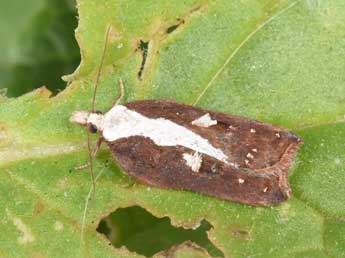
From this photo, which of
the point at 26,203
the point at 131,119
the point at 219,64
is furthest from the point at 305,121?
the point at 26,203

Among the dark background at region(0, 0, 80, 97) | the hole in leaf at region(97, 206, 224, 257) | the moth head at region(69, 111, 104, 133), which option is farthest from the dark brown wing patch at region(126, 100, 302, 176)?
the dark background at region(0, 0, 80, 97)

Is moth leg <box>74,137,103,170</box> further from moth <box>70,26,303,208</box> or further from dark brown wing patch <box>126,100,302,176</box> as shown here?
dark brown wing patch <box>126,100,302,176</box>

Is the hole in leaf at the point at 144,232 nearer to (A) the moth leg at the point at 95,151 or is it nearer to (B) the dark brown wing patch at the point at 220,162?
(B) the dark brown wing patch at the point at 220,162

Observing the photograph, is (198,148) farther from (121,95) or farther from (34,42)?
(34,42)

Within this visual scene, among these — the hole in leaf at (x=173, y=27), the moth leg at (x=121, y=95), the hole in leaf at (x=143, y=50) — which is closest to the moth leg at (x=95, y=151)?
the moth leg at (x=121, y=95)

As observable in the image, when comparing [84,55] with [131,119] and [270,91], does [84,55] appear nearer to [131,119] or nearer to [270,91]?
[131,119]

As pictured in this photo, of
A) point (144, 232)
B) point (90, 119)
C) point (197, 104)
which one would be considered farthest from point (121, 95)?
point (144, 232)

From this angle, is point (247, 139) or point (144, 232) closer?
point (247, 139)
